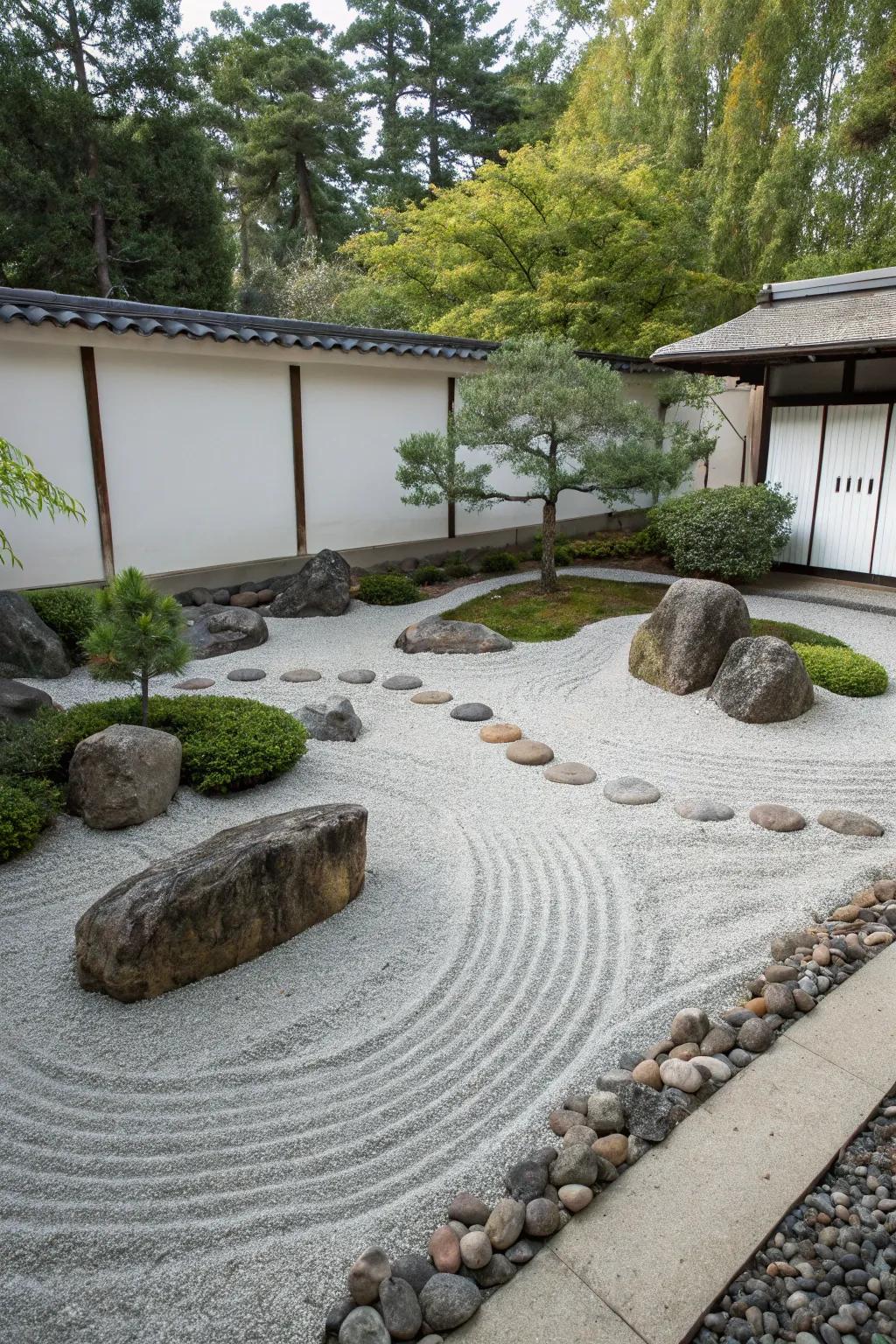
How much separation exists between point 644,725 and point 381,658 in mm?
2666

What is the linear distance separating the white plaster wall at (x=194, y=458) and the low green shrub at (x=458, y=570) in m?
2.19

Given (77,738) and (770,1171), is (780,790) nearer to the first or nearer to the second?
(770,1171)

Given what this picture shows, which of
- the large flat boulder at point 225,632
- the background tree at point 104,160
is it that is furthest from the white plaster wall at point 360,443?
the background tree at point 104,160

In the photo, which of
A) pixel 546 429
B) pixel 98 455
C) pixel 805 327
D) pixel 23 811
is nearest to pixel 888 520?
pixel 805 327

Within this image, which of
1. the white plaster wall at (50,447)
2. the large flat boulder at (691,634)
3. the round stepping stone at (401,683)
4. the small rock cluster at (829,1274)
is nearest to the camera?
the small rock cluster at (829,1274)

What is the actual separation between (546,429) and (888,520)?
442cm

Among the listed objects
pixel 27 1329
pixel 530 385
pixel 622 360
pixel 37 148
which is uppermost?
pixel 37 148

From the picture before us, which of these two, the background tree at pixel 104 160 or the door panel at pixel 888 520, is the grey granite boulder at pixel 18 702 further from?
the background tree at pixel 104 160

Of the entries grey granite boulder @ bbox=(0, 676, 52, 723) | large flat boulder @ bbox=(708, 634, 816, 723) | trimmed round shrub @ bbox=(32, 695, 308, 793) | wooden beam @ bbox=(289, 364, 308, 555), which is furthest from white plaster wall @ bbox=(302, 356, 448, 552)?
large flat boulder @ bbox=(708, 634, 816, 723)

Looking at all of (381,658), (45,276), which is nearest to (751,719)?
(381,658)

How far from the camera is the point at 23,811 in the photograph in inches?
164

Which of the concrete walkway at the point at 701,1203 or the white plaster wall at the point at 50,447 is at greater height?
the white plaster wall at the point at 50,447

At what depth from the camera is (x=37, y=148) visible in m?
17.6

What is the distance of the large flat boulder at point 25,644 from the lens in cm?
686
